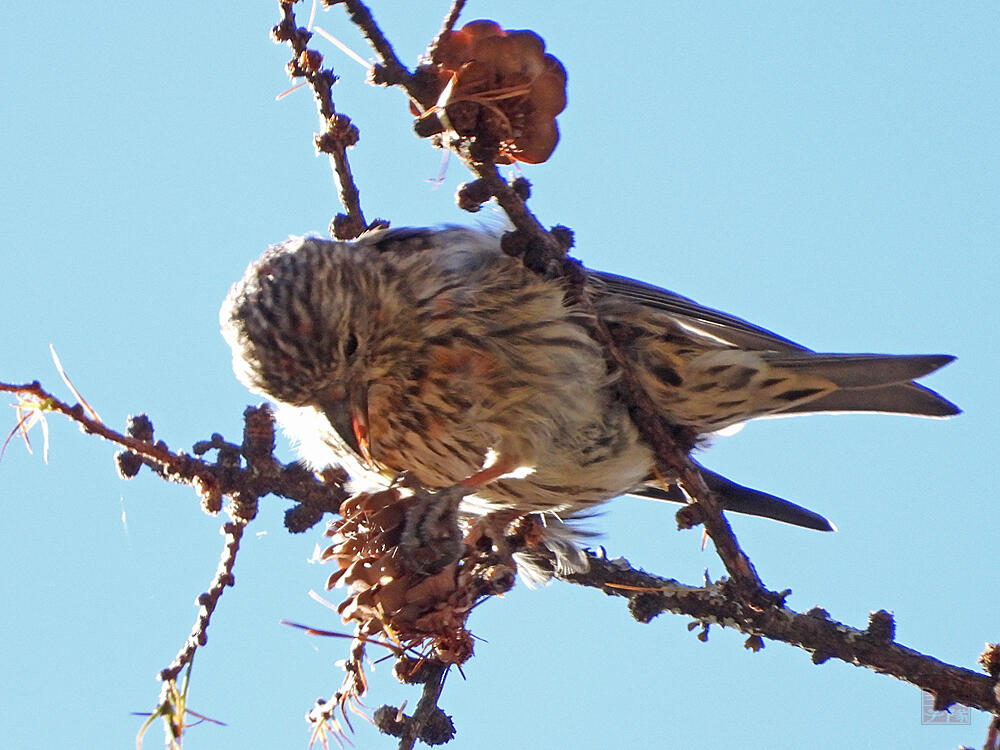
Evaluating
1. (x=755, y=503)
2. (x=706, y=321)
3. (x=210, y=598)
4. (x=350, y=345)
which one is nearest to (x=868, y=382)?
(x=706, y=321)

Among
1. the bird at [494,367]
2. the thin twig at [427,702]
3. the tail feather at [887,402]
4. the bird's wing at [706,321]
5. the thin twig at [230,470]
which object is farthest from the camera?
the bird's wing at [706,321]

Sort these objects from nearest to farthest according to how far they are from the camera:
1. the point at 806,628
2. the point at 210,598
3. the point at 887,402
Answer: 1. the point at 210,598
2. the point at 806,628
3. the point at 887,402

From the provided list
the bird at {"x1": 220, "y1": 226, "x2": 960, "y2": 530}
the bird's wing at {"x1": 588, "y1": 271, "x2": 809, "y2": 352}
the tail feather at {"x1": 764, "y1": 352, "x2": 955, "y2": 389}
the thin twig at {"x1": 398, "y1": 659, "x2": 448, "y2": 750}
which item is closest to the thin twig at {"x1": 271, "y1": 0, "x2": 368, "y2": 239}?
the bird at {"x1": 220, "y1": 226, "x2": 960, "y2": 530}

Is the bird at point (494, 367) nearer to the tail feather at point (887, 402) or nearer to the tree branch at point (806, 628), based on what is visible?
the tail feather at point (887, 402)

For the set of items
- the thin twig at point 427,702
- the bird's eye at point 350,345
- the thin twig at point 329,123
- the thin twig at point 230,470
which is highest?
the thin twig at point 329,123

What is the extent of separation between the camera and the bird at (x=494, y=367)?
Result: 130 inches

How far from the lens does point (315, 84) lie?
2750 mm

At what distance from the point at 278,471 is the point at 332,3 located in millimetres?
1335

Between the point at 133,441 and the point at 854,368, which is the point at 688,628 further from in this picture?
the point at 133,441

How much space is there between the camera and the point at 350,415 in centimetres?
338

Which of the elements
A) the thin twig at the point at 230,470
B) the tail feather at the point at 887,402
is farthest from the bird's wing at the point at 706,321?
the thin twig at the point at 230,470

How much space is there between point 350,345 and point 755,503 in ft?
5.84

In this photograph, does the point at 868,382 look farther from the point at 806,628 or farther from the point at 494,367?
the point at 494,367

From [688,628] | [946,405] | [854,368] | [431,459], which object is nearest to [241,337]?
[431,459]
